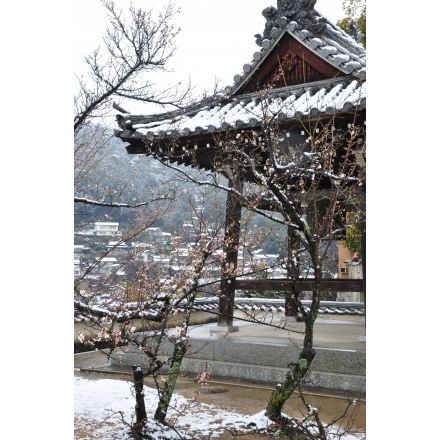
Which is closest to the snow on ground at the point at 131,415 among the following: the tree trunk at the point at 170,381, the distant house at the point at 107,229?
the tree trunk at the point at 170,381

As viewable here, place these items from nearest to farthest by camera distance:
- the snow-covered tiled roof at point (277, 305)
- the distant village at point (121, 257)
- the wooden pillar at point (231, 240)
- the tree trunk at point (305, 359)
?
1. the tree trunk at point (305, 359)
2. the distant village at point (121, 257)
3. the wooden pillar at point (231, 240)
4. the snow-covered tiled roof at point (277, 305)

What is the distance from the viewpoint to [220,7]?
6.74 feet

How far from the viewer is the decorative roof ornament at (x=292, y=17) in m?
2.46

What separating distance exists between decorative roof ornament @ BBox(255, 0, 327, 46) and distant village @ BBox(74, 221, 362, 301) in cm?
103

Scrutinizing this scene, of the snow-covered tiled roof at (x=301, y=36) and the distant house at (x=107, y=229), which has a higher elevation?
the snow-covered tiled roof at (x=301, y=36)

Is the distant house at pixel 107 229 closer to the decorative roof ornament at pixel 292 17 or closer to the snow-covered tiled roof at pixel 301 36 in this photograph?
the snow-covered tiled roof at pixel 301 36

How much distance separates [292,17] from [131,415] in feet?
6.20

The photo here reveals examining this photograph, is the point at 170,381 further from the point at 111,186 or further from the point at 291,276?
the point at 111,186

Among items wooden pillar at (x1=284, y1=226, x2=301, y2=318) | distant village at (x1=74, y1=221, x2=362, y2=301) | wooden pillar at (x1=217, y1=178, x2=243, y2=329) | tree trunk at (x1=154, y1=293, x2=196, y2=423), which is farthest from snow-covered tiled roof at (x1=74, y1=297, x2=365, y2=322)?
tree trunk at (x1=154, y1=293, x2=196, y2=423)

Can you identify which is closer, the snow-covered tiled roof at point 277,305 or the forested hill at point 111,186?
the forested hill at point 111,186

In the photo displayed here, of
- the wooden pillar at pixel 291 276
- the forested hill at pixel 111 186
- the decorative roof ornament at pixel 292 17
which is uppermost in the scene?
the decorative roof ornament at pixel 292 17

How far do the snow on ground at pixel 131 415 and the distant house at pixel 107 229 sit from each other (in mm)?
541
